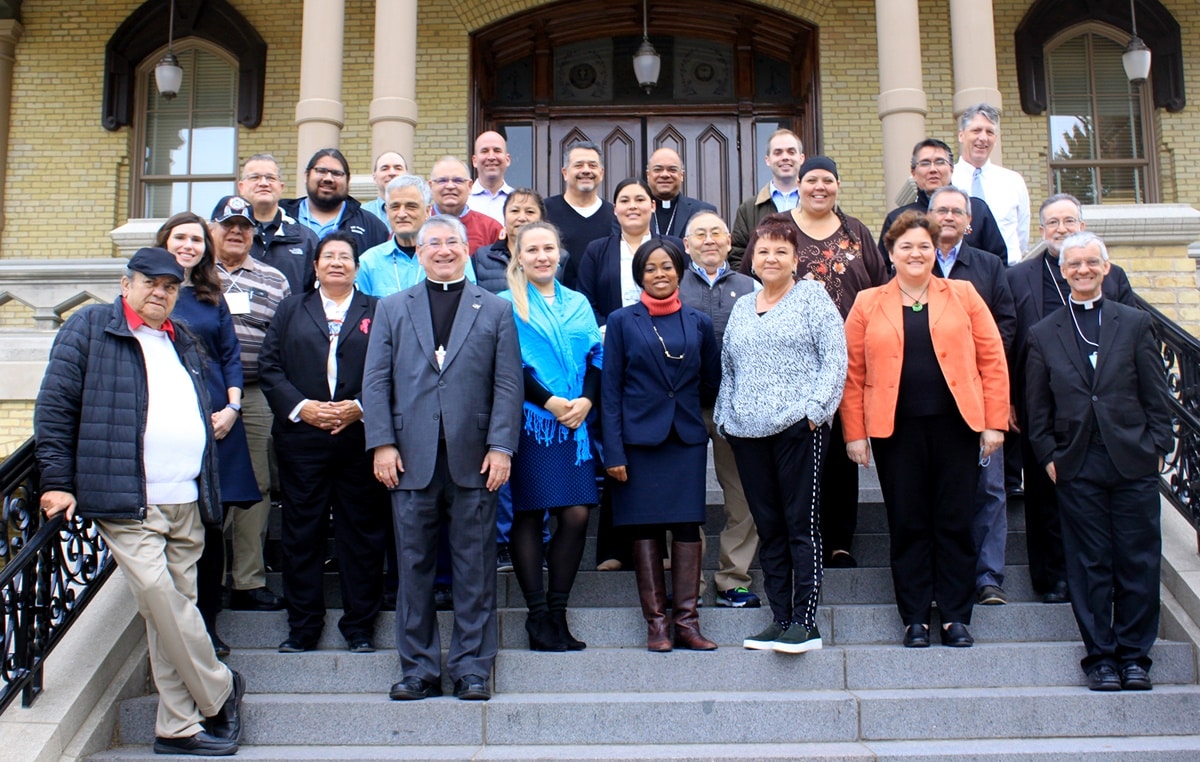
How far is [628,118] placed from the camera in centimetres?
1280

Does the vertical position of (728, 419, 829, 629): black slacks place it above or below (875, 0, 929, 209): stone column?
below

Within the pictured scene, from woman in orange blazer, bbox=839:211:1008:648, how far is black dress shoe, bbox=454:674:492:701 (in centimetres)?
182

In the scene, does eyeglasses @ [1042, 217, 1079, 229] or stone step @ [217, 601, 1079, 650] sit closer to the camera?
stone step @ [217, 601, 1079, 650]

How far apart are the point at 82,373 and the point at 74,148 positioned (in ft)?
31.9

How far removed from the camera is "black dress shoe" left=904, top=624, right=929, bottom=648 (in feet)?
15.5

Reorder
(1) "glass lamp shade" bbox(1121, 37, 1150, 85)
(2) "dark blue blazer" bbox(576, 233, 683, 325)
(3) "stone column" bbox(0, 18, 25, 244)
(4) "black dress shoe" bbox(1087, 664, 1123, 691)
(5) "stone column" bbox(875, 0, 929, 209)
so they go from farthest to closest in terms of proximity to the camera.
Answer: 1. (3) "stone column" bbox(0, 18, 25, 244)
2. (1) "glass lamp shade" bbox(1121, 37, 1150, 85)
3. (5) "stone column" bbox(875, 0, 929, 209)
4. (2) "dark blue blazer" bbox(576, 233, 683, 325)
5. (4) "black dress shoe" bbox(1087, 664, 1123, 691)

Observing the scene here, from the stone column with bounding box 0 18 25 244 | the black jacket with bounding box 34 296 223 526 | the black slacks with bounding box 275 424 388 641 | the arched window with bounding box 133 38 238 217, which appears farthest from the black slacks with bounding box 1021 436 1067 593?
the stone column with bounding box 0 18 25 244

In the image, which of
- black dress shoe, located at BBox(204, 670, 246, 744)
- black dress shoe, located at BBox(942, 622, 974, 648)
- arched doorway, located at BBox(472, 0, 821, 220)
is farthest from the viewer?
arched doorway, located at BBox(472, 0, 821, 220)

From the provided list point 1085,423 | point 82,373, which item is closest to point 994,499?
point 1085,423

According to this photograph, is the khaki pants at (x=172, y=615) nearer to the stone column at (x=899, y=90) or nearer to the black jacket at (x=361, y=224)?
the black jacket at (x=361, y=224)

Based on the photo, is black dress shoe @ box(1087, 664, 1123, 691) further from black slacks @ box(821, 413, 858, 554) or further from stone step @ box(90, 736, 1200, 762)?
black slacks @ box(821, 413, 858, 554)

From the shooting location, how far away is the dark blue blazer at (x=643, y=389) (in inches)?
191

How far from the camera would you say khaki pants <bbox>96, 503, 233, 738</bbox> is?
4176mm

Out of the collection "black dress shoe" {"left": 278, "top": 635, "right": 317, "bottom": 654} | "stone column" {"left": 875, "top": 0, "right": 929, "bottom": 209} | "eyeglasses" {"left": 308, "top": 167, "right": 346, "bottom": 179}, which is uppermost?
"stone column" {"left": 875, "top": 0, "right": 929, "bottom": 209}
